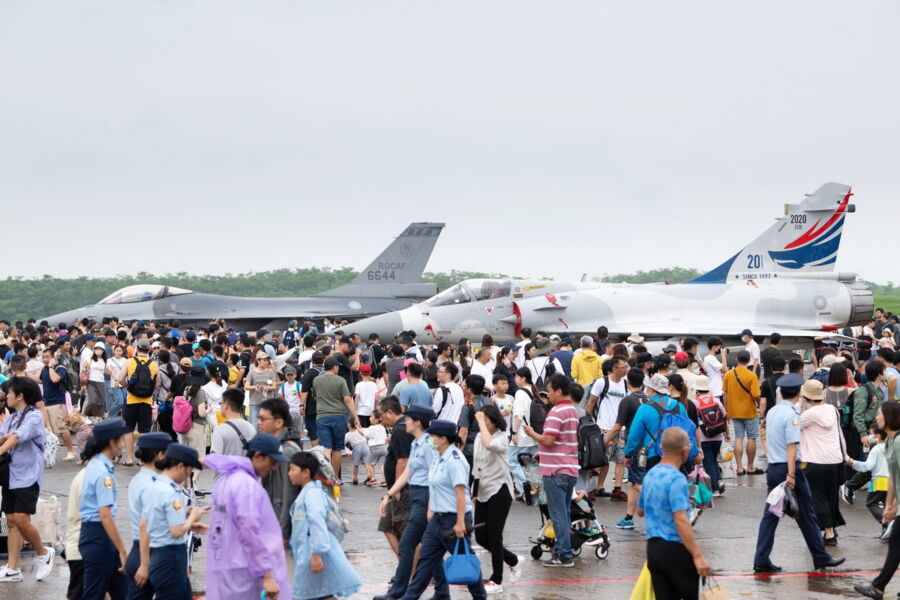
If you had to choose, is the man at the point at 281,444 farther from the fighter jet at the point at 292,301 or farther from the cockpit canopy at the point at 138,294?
the cockpit canopy at the point at 138,294

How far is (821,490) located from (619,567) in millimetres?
2036

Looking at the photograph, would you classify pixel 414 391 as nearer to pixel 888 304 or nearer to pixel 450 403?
pixel 450 403

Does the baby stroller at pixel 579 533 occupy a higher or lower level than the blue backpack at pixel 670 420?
lower

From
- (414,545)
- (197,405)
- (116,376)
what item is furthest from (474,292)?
(414,545)

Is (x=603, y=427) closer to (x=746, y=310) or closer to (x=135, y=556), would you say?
(x=135, y=556)

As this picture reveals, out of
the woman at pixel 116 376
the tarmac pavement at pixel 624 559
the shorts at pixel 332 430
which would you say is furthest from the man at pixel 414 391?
the woman at pixel 116 376

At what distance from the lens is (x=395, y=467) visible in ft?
29.6

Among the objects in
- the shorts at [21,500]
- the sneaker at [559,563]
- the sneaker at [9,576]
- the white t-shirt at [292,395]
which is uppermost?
the white t-shirt at [292,395]

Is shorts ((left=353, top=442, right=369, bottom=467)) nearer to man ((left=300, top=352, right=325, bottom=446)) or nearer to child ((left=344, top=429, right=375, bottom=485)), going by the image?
child ((left=344, top=429, right=375, bottom=485))

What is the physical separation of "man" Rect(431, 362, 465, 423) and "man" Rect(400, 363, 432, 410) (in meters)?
0.12

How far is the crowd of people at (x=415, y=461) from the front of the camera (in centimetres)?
626

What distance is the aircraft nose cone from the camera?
81.8 ft

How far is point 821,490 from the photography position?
31.3 ft

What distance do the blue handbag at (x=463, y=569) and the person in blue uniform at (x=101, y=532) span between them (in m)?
2.12
